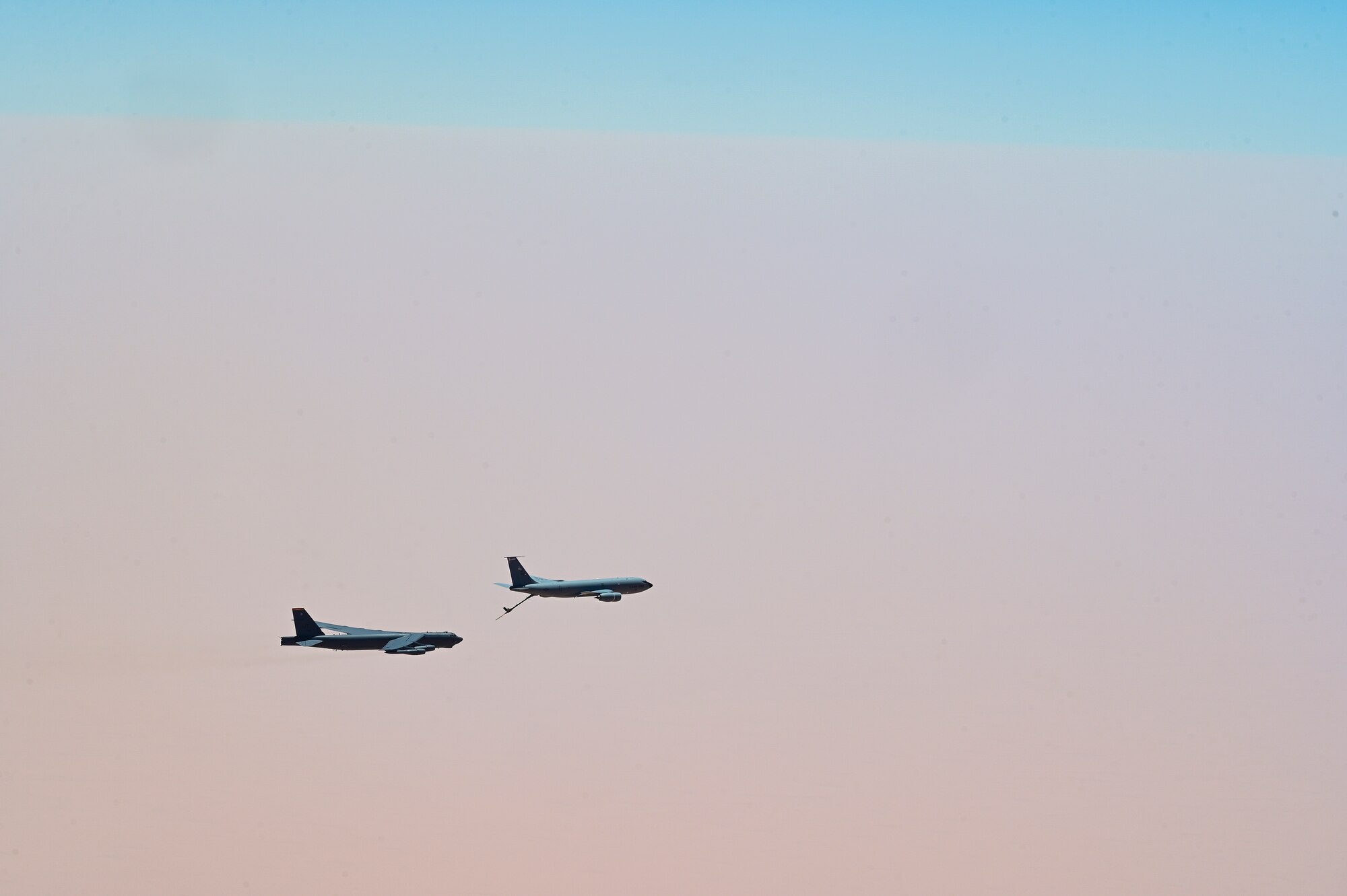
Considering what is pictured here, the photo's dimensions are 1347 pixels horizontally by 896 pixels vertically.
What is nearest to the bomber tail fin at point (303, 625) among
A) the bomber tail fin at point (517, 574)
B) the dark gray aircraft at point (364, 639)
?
the dark gray aircraft at point (364, 639)

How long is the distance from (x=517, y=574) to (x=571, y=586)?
13.8 feet

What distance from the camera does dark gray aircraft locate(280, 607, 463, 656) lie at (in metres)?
96.4

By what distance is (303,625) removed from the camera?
96.5m

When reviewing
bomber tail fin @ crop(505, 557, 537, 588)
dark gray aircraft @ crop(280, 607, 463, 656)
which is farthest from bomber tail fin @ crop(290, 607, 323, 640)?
bomber tail fin @ crop(505, 557, 537, 588)

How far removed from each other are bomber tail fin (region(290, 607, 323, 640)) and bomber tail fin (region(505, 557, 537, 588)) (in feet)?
55.6

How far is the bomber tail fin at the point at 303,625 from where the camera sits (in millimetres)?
96250

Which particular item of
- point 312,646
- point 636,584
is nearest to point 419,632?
point 312,646

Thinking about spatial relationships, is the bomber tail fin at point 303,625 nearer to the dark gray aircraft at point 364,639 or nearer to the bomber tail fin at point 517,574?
the dark gray aircraft at point 364,639

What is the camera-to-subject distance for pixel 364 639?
322ft

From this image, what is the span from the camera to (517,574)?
110 metres

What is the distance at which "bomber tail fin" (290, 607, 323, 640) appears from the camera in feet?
316

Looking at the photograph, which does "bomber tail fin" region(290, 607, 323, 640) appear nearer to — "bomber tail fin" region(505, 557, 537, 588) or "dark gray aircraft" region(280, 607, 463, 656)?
"dark gray aircraft" region(280, 607, 463, 656)

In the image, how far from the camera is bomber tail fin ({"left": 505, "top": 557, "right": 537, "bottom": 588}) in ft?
359

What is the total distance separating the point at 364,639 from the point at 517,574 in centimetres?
1496
